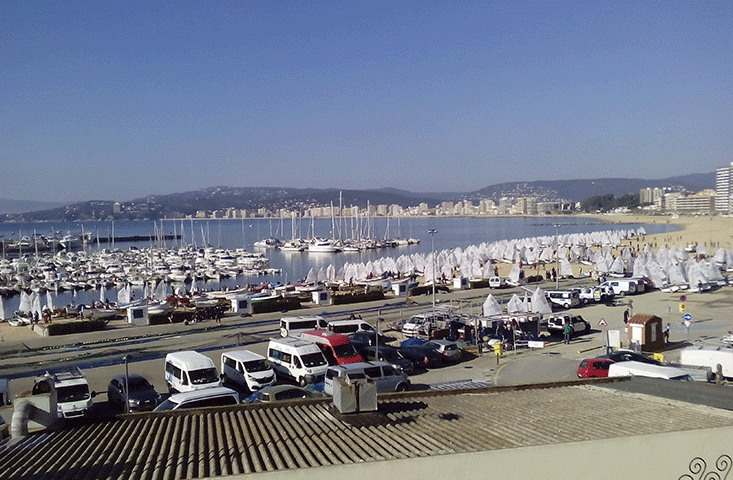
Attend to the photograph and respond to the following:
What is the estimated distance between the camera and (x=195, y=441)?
5.78 meters

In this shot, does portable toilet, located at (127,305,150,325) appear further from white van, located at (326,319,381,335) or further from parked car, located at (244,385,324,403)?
parked car, located at (244,385,324,403)

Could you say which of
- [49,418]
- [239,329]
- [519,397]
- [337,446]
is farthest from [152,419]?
[239,329]

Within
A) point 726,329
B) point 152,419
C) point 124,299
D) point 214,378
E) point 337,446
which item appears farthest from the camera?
point 124,299

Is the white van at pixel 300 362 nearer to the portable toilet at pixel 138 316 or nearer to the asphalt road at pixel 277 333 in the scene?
the asphalt road at pixel 277 333

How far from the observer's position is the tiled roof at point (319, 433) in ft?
16.7

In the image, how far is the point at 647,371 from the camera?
37.8 ft

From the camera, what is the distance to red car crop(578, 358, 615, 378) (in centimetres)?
1299

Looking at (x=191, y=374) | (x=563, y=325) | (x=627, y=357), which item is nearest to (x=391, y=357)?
(x=191, y=374)

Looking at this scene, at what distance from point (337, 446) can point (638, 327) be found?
13.5 meters

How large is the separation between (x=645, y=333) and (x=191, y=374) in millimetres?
12126

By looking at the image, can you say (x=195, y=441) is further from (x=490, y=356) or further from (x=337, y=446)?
(x=490, y=356)

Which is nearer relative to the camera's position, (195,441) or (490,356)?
(195,441)

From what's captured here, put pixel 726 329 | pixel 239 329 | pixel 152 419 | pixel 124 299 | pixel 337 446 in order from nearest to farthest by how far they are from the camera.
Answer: pixel 337 446 < pixel 152 419 < pixel 726 329 < pixel 239 329 < pixel 124 299

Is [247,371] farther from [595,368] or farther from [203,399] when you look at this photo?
[595,368]
